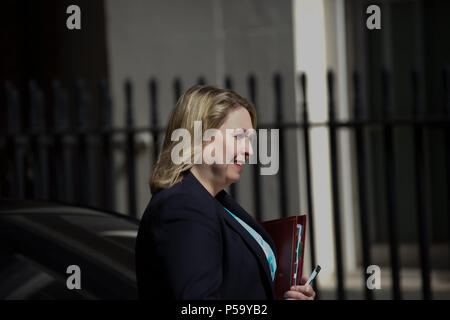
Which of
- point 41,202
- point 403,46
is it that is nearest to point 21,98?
point 403,46

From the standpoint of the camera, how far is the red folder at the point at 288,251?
1513 mm

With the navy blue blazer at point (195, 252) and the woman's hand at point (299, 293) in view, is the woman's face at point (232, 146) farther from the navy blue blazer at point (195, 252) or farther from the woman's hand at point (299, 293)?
the woman's hand at point (299, 293)

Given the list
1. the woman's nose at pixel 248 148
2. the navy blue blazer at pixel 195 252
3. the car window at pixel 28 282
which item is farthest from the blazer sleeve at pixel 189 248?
the car window at pixel 28 282

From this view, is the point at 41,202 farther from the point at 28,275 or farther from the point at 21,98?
the point at 21,98

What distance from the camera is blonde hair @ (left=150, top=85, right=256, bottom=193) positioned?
145 centimetres

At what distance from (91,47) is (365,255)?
310cm

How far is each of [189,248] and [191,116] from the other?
0.93 feet

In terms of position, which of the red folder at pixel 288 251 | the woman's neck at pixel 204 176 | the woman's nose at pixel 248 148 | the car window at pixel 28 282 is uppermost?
the woman's nose at pixel 248 148

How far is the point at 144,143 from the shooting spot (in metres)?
5.69

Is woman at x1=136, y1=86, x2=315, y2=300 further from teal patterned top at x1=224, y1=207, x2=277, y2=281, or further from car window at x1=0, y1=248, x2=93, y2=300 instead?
car window at x1=0, y1=248, x2=93, y2=300

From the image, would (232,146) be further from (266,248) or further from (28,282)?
(28,282)

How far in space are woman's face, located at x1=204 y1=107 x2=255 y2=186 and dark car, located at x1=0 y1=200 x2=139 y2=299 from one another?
2.16 feet
